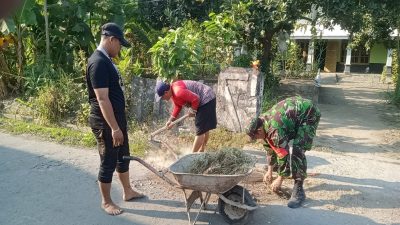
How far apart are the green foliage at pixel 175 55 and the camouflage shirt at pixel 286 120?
10.6ft

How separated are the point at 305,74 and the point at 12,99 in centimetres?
1001

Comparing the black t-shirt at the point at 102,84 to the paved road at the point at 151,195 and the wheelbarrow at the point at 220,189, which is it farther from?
the paved road at the point at 151,195

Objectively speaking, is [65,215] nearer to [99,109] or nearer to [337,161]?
[99,109]

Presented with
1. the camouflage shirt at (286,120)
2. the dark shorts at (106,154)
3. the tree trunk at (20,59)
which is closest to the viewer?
the dark shorts at (106,154)

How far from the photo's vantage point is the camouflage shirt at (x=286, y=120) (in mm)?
4836

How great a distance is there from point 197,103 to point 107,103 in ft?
5.56

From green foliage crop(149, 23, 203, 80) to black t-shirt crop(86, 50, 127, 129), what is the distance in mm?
3292

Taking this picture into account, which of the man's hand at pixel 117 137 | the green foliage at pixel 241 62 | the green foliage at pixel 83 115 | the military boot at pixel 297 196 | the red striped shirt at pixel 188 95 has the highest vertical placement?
the green foliage at pixel 241 62

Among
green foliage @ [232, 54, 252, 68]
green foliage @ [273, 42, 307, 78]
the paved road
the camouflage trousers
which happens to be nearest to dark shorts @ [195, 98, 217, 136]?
the paved road

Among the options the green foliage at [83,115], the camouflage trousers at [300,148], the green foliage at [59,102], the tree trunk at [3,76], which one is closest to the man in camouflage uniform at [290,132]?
the camouflage trousers at [300,148]

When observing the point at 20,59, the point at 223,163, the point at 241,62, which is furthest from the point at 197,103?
the point at 20,59

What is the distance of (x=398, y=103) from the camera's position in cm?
1259

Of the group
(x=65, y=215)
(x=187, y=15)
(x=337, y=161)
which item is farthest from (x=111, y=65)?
(x=187, y=15)

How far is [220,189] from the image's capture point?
13.9ft
